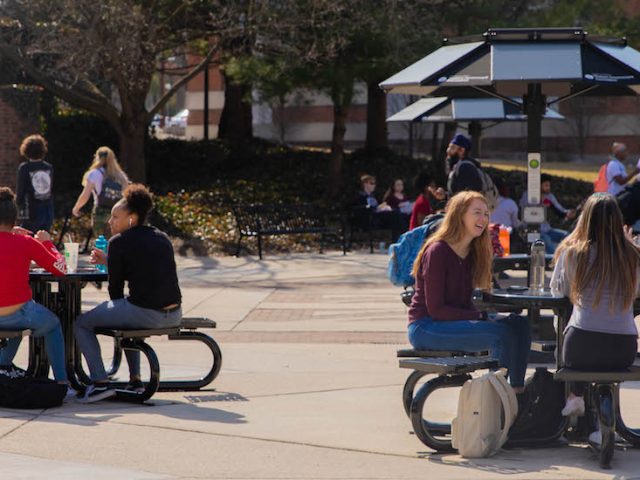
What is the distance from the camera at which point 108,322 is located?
9062 mm

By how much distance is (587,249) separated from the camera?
7.39 m

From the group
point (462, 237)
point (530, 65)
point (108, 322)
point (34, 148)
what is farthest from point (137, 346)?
point (34, 148)

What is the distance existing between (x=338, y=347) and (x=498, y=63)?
113 inches

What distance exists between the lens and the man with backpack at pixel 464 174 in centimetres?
1421

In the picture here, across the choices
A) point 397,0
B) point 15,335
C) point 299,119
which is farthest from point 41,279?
point 299,119

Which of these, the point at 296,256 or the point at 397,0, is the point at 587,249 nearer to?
the point at 296,256

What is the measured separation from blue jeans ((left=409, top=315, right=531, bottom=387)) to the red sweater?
275 cm

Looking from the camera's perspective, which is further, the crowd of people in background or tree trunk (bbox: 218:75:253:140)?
tree trunk (bbox: 218:75:253:140)

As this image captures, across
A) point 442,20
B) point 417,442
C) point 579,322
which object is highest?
point 442,20

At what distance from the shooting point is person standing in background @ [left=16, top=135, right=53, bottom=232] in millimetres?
15125

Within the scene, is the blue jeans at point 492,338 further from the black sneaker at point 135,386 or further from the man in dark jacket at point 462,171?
the man in dark jacket at point 462,171

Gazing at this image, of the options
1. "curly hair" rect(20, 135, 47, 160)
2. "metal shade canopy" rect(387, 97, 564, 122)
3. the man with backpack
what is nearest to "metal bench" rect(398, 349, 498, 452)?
the man with backpack

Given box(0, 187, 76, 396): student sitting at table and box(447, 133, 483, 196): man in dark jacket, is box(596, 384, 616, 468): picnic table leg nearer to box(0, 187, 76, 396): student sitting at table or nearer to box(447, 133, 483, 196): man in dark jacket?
box(0, 187, 76, 396): student sitting at table

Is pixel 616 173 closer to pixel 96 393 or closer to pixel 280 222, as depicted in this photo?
pixel 280 222
